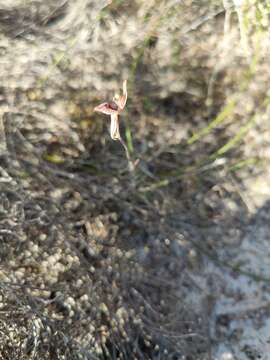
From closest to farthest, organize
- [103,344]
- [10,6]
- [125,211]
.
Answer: [10,6] → [103,344] → [125,211]

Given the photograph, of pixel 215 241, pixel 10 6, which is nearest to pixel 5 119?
pixel 10 6

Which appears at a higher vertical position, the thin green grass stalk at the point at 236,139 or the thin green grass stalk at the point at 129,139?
the thin green grass stalk at the point at 129,139

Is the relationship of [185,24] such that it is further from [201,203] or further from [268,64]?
[201,203]

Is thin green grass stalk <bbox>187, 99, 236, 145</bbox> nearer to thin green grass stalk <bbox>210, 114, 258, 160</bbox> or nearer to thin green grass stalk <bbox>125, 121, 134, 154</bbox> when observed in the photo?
thin green grass stalk <bbox>210, 114, 258, 160</bbox>

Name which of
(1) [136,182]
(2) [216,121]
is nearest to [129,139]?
(1) [136,182]

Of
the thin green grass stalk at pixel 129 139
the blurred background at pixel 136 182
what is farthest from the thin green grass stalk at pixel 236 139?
the thin green grass stalk at pixel 129 139

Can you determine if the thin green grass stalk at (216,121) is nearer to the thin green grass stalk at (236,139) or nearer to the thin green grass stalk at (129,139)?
the thin green grass stalk at (236,139)

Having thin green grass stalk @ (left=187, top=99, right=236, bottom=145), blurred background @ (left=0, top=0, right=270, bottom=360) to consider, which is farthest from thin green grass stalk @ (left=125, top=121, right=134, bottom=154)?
thin green grass stalk @ (left=187, top=99, right=236, bottom=145)

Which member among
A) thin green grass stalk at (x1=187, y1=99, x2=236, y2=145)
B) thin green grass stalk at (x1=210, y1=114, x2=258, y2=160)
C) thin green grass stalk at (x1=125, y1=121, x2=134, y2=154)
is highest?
thin green grass stalk at (x1=125, y1=121, x2=134, y2=154)
